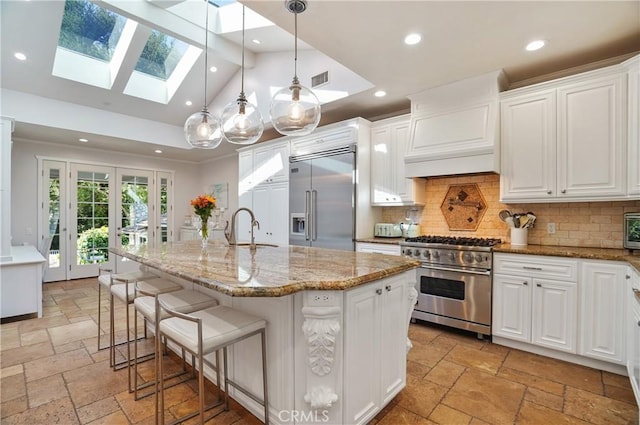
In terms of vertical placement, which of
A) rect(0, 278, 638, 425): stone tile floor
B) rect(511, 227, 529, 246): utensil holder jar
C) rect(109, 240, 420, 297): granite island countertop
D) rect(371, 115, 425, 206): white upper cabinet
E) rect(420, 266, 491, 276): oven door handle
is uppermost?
rect(371, 115, 425, 206): white upper cabinet

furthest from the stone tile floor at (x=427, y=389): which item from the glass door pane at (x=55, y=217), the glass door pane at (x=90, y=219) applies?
the glass door pane at (x=90, y=219)

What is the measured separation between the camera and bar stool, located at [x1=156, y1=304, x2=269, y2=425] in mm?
1440

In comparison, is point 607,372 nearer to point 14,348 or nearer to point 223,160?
point 14,348

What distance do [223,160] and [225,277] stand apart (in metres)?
5.95

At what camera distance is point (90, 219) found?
6.09m

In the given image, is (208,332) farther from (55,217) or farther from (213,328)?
(55,217)

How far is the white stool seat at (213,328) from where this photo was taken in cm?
149

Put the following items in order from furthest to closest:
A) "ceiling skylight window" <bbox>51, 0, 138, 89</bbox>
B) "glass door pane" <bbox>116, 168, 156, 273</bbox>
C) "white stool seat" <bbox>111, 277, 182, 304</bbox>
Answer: "glass door pane" <bbox>116, 168, 156, 273</bbox> < "ceiling skylight window" <bbox>51, 0, 138, 89</bbox> < "white stool seat" <bbox>111, 277, 182, 304</bbox>

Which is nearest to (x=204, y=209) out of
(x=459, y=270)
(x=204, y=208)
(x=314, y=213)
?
(x=204, y=208)

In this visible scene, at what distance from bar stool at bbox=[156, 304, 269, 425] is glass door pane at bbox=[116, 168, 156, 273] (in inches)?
220

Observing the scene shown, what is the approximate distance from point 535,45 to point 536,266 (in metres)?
1.89

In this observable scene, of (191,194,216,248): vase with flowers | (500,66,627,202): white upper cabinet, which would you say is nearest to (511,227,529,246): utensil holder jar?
(500,66,627,202): white upper cabinet

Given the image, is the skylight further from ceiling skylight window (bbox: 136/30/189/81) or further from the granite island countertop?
the granite island countertop

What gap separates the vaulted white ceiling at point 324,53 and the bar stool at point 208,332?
2.01 m
